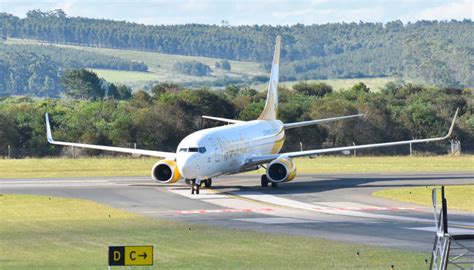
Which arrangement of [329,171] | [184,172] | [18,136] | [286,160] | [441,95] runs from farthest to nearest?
[441,95], [18,136], [329,171], [286,160], [184,172]

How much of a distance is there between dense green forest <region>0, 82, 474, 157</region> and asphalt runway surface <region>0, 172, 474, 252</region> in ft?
95.2

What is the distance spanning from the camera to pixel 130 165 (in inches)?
2837

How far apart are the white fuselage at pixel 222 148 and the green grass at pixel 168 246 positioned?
27.1 feet

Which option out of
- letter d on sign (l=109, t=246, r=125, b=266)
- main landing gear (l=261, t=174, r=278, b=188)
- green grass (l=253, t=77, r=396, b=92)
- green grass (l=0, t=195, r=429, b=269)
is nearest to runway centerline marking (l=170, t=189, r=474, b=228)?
main landing gear (l=261, t=174, r=278, b=188)

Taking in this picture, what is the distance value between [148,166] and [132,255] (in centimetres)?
5161

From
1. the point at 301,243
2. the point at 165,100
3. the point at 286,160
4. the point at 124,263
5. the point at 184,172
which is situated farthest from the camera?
the point at 165,100

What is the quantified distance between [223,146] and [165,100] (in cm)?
4868

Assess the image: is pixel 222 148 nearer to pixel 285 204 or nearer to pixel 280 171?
pixel 280 171

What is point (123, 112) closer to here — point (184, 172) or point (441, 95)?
point (441, 95)

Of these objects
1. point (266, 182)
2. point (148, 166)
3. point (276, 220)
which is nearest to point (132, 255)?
point (276, 220)

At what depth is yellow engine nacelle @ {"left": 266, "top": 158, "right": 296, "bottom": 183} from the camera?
51312 millimetres

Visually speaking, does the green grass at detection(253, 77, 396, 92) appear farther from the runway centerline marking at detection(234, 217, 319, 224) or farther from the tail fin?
the runway centerline marking at detection(234, 217, 319, 224)

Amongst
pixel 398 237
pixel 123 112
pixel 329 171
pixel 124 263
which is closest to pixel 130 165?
pixel 329 171

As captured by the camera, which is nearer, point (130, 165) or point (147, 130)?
point (130, 165)
